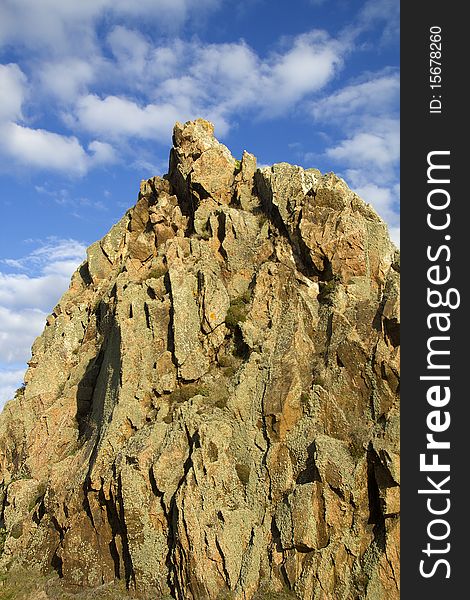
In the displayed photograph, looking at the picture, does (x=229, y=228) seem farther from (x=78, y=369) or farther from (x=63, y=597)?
(x=63, y=597)

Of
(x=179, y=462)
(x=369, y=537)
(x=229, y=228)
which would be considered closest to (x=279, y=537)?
(x=369, y=537)

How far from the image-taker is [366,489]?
67.9 feet

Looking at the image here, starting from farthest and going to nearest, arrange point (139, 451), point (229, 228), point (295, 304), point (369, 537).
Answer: point (229, 228) < point (295, 304) < point (139, 451) < point (369, 537)

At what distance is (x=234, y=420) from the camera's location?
24703mm

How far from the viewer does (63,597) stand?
23.2 metres

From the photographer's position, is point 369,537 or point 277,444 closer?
point 369,537

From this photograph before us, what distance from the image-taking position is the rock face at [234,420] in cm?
2066

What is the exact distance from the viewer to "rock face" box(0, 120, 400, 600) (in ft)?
67.8

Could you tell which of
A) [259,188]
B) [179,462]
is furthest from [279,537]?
[259,188]

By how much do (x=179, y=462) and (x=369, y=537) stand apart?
353 inches

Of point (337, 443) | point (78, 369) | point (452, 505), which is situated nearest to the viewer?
point (452, 505)

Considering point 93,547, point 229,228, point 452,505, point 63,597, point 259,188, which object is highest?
point 259,188

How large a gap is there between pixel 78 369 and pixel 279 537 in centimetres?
1971

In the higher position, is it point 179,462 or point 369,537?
point 179,462
